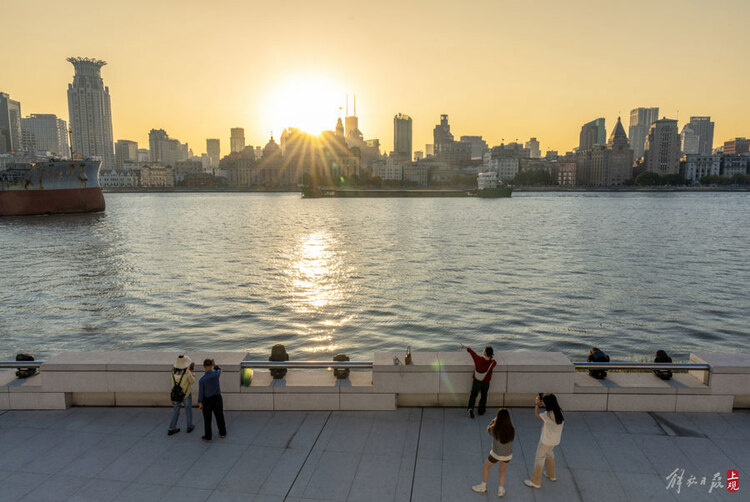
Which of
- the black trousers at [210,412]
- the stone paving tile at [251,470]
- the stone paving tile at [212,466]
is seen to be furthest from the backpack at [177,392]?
the stone paving tile at [251,470]

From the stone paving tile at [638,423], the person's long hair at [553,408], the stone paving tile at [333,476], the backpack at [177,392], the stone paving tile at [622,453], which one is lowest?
the stone paving tile at [333,476]

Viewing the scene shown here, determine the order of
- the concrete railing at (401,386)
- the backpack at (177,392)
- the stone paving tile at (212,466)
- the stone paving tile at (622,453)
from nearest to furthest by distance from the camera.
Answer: the stone paving tile at (212,466)
the stone paving tile at (622,453)
the backpack at (177,392)
the concrete railing at (401,386)

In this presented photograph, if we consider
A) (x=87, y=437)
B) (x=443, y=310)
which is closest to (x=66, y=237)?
(x=443, y=310)

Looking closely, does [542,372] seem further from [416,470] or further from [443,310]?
[443,310]

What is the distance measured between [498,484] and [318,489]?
2.76 m

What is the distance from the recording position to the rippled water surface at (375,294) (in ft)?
78.0

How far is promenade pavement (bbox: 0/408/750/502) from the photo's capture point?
24.3ft

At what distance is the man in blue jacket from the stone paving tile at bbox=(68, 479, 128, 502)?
1.56m

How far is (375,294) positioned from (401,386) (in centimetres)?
2358

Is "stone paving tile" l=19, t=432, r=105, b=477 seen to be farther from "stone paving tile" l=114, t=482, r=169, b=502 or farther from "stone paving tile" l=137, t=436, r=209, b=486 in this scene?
"stone paving tile" l=114, t=482, r=169, b=502

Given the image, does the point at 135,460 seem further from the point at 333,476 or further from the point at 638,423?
Answer: the point at 638,423

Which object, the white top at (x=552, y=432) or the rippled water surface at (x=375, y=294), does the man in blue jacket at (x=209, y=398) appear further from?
the rippled water surface at (x=375, y=294)

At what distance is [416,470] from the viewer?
7922 mm

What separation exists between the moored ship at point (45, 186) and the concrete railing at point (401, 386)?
356 ft
